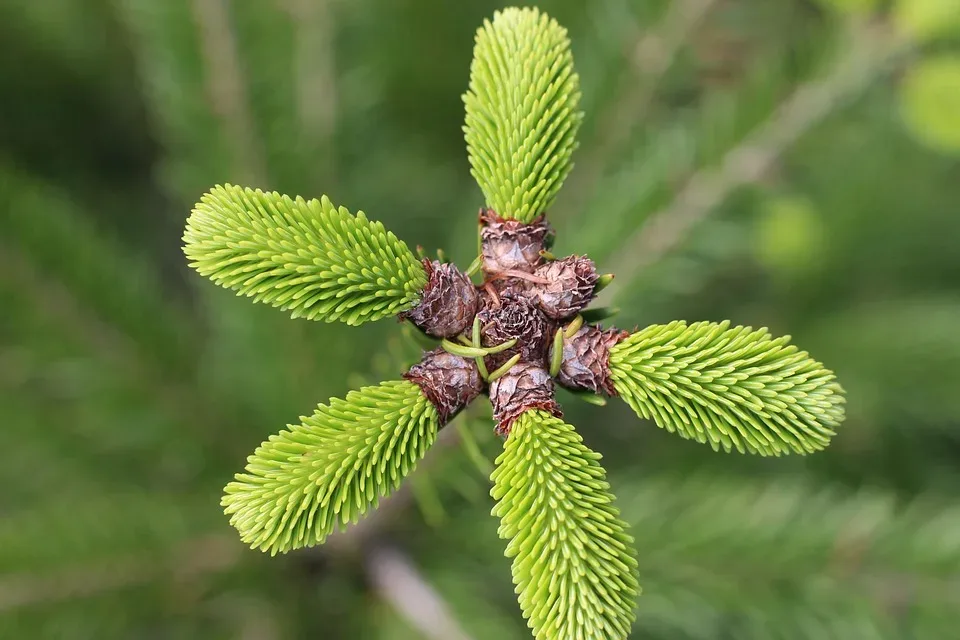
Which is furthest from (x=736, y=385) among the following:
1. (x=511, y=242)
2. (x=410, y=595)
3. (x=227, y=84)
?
(x=227, y=84)

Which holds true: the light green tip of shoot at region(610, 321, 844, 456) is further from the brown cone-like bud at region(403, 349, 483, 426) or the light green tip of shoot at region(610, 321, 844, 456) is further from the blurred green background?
the blurred green background

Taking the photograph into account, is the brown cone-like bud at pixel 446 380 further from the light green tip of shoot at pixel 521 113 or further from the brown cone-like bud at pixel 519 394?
the light green tip of shoot at pixel 521 113

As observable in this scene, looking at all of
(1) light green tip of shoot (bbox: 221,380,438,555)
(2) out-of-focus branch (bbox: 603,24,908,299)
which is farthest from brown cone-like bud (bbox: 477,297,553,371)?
(2) out-of-focus branch (bbox: 603,24,908,299)

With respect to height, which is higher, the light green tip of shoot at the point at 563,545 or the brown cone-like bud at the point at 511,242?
the brown cone-like bud at the point at 511,242

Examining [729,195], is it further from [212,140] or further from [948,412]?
[212,140]

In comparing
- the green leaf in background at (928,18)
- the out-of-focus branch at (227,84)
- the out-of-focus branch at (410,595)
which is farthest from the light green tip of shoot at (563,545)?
the green leaf in background at (928,18)

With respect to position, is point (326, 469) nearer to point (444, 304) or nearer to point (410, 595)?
point (444, 304)

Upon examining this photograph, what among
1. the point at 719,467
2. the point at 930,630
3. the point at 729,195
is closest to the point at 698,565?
the point at 930,630
